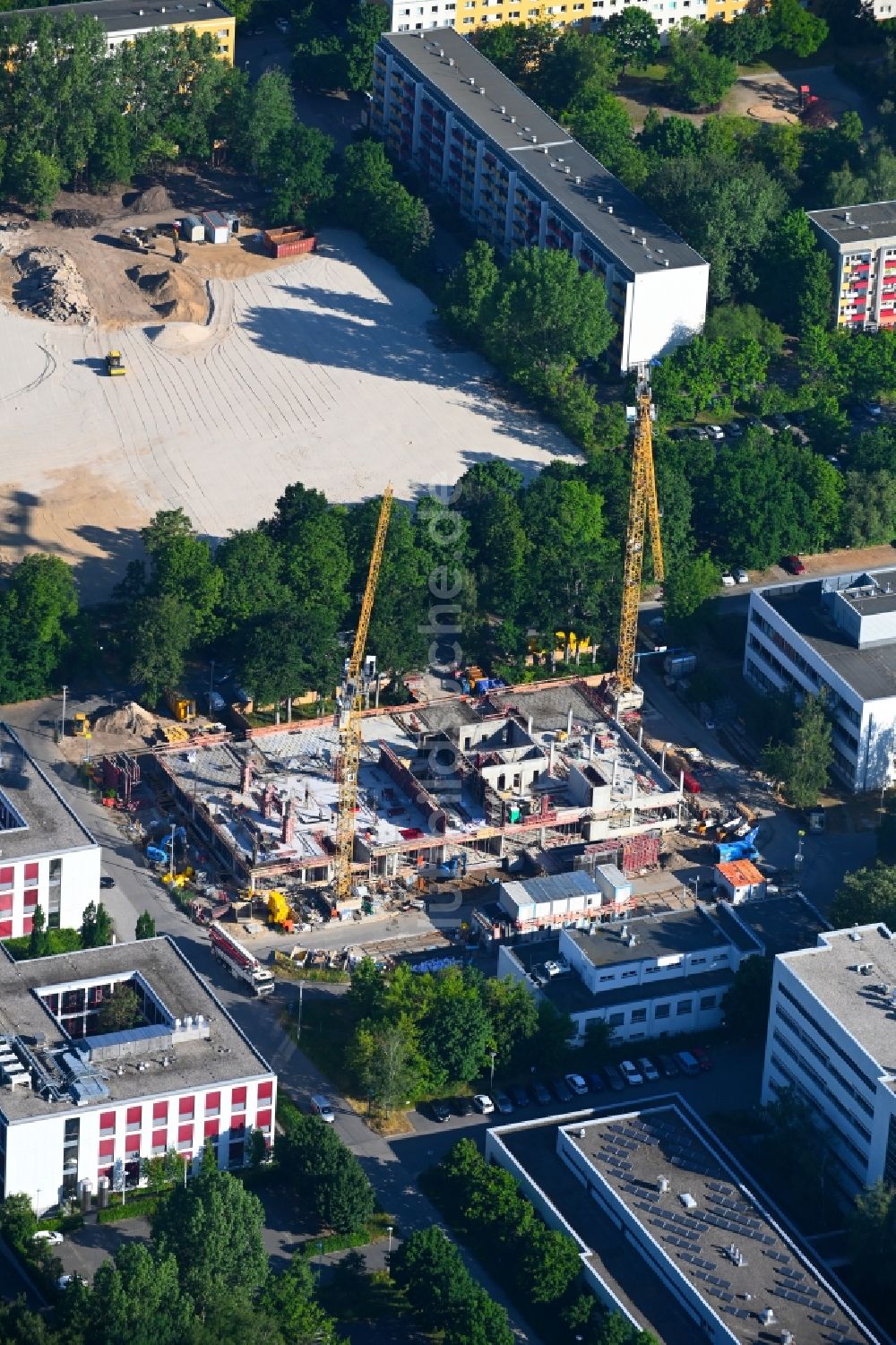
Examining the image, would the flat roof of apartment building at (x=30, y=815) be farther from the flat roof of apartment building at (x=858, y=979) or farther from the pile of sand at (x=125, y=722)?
the flat roof of apartment building at (x=858, y=979)

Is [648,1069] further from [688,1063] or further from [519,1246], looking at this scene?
[519,1246]

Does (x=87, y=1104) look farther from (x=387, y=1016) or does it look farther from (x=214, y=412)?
(x=214, y=412)

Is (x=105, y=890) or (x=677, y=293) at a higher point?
(x=677, y=293)

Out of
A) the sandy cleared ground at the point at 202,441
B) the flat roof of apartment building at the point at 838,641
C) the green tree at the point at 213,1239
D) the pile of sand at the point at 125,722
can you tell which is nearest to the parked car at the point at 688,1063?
the green tree at the point at 213,1239

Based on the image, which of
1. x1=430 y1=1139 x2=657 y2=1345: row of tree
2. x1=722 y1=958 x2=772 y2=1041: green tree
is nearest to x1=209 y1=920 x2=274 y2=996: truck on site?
x1=430 y1=1139 x2=657 y2=1345: row of tree

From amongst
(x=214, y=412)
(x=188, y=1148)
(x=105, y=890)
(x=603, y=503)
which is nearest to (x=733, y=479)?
(x=603, y=503)

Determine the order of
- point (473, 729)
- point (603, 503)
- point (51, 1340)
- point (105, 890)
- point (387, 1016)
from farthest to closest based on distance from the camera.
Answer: point (603, 503) → point (473, 729) → point (105, 890) → point (387, 1016) → point (51, 1340)
